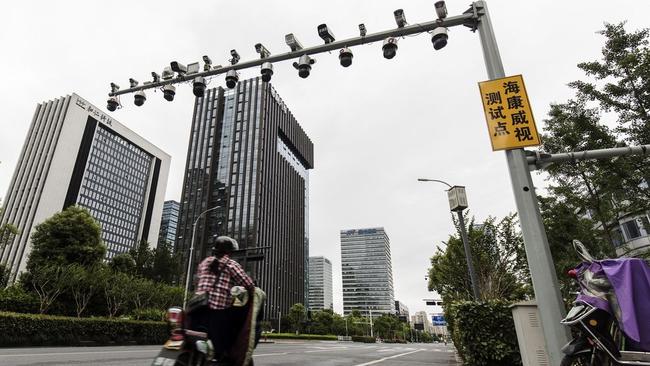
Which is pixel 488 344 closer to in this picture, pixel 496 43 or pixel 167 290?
pixel 496 43

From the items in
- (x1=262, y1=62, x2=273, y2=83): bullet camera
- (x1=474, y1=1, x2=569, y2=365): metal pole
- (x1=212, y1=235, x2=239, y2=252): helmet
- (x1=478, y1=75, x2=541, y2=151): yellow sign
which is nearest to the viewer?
(x1=212, y1=235, x2=239, y2=252): helmet

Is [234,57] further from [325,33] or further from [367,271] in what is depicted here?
[367,271]

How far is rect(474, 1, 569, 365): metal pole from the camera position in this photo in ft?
12.5

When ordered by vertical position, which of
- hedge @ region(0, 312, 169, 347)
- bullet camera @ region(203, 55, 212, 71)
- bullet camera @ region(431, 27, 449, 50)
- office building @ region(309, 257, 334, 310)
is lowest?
hedge @ region(0, 312, 169, 347)

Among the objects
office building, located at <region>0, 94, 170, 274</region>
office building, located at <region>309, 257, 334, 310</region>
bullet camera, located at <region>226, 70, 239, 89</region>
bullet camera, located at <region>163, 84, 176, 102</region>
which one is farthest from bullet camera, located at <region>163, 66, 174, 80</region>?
office building, located at <region>309, 257, 334, 310</region>

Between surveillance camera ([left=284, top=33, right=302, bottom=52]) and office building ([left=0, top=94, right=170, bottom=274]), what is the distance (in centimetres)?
8830

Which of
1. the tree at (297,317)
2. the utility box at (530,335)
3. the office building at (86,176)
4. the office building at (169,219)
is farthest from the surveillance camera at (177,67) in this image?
the office building at (169,219)

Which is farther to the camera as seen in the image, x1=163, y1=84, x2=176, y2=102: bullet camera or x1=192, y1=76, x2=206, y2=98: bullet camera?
x1=163, y1=84, x2=176, y2=102: bullet camera

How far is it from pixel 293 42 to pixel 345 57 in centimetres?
107

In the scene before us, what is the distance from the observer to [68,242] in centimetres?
2639

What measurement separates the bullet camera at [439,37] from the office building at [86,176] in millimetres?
90397

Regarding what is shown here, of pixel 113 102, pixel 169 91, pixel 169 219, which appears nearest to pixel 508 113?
pixel 169 91

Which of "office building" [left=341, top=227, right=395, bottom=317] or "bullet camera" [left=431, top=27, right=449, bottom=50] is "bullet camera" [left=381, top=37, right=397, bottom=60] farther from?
"office building" [left=341, top=227, right=395, bottom=317]

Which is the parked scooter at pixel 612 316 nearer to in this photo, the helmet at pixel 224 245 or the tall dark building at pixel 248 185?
the helmet at pixel 224 245
